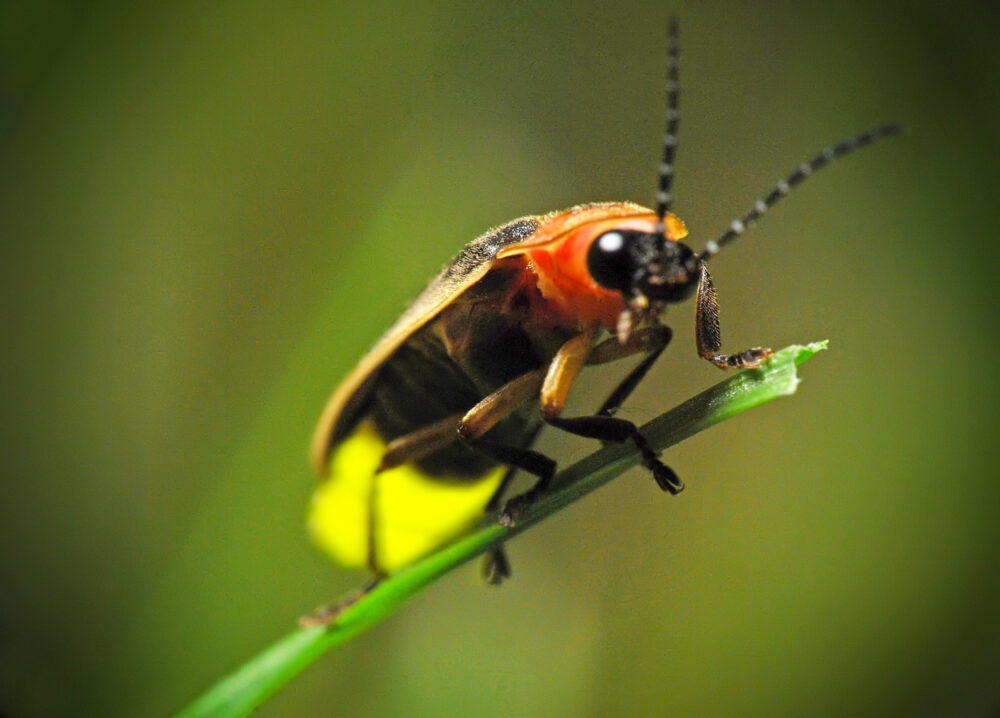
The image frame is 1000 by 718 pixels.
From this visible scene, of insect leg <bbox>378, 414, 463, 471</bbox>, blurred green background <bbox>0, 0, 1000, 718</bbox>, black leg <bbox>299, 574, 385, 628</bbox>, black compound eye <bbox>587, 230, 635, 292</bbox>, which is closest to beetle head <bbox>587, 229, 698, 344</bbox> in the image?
A: black compound eye <bbox>587, 230, 635, 292</bbox>

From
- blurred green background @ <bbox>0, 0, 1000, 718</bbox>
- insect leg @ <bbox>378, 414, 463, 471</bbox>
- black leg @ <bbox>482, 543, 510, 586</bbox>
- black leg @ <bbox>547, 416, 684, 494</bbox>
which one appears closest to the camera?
black leg @ <bbox>547, 416, 684, 494</bbox>

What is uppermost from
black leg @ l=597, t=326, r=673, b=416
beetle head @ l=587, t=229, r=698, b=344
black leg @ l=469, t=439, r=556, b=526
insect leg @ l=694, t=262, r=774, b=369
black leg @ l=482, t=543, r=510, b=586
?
beetle head @ l=587, t=229, r=698, b=344

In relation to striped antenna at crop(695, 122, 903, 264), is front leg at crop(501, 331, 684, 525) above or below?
below

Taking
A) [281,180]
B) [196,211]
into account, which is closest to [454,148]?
[281,180]

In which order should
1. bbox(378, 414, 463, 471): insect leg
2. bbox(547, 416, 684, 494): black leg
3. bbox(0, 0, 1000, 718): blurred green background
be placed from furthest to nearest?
bbox(0, 0, 1000, 718): blurred green background < bbox(378, 414, 463, 471): insect leg < bbox(547, 416, 684, 494): black leg

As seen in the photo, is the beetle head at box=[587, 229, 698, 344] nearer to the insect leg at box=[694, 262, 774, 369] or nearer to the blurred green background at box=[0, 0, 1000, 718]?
the insect leg at box=[694, 262, 774, 369]

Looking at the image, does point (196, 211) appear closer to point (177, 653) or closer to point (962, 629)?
point (177, 653)

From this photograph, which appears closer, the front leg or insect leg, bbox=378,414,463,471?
the front leg

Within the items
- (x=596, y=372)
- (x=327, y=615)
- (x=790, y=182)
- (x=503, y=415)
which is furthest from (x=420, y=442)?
(x=596, y=372)
